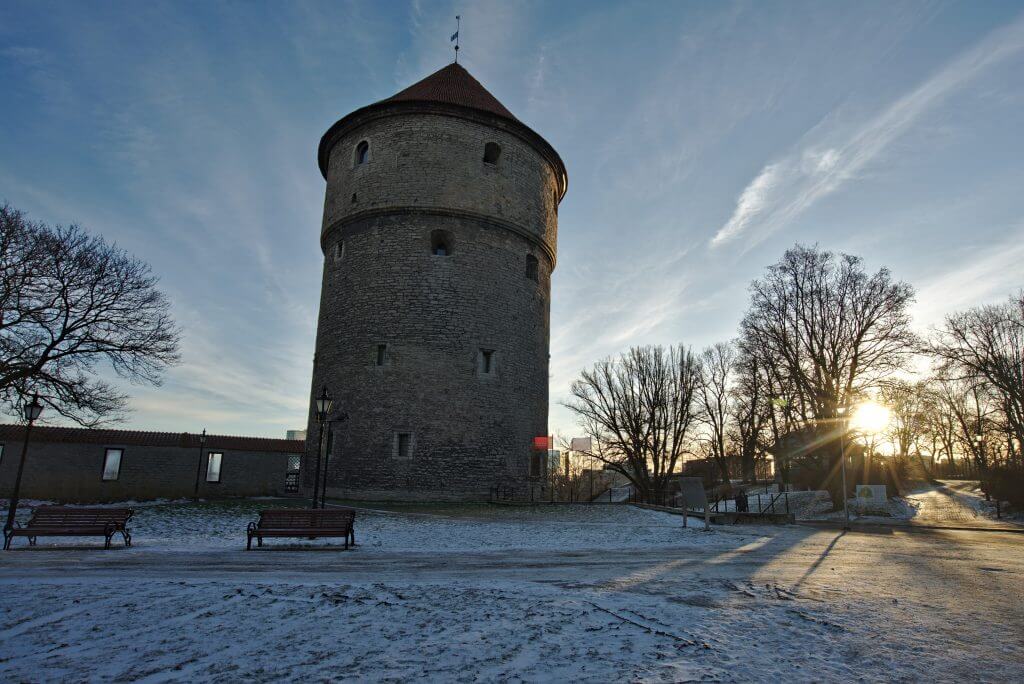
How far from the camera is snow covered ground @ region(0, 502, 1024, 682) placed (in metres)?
4.14

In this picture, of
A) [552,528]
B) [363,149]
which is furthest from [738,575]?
[363,149]

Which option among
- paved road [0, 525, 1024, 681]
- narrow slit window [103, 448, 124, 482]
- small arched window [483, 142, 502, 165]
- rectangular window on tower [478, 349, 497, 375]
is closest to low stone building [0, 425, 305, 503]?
narrow slit window [103, 448, 124, 482]

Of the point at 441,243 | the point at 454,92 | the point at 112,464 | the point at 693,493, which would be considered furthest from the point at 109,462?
the point at 693,493

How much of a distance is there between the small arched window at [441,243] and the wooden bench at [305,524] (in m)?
11.9

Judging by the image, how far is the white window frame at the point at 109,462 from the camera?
20625 mm

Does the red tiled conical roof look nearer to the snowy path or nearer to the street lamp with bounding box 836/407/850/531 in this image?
the street lamp with bounding box 836/407/850/531

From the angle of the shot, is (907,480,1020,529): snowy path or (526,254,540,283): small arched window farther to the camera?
(907,480,1020,529): snowy path

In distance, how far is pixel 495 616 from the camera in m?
5.46

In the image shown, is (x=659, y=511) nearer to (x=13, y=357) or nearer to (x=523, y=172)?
(x=523, y=172)

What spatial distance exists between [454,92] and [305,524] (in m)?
18.0

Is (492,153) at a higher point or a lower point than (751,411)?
higher

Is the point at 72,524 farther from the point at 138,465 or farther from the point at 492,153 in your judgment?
the point at 492,153

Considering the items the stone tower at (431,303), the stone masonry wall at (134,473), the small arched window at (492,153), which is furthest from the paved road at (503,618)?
the small arched window at (492,153)

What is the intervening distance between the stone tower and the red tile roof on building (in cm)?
372
